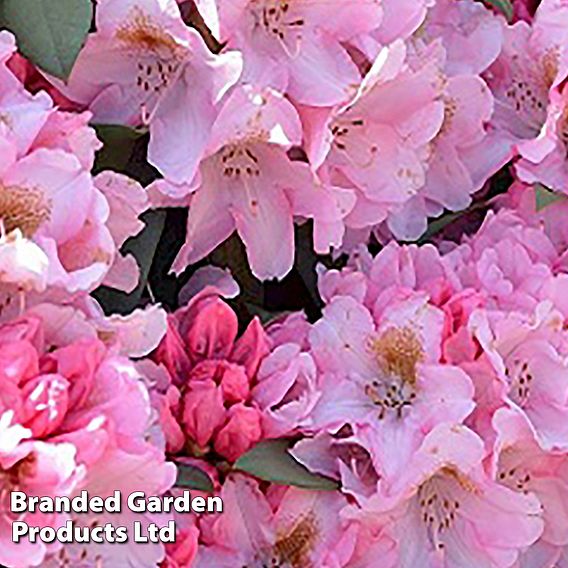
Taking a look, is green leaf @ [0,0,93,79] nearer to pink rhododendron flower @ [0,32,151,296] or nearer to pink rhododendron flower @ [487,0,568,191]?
pink rhododendron flower @ [0,32,151,296]

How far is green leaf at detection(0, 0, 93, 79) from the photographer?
896mm

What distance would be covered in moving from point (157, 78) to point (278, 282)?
0.17 meters

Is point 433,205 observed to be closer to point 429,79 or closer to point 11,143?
point 429,79

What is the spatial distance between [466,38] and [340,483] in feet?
1.11

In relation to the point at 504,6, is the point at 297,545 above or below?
below

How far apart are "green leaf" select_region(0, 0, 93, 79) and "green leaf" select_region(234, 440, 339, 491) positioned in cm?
24

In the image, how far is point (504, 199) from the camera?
1.11 m

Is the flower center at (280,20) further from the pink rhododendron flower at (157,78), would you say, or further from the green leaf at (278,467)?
the green leaf at (278,467)

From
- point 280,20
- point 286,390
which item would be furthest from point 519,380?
point 280,20

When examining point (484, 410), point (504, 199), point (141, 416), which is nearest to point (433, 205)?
point (504, 199)

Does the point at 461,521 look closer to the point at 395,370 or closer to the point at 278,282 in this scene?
the point at 395,370

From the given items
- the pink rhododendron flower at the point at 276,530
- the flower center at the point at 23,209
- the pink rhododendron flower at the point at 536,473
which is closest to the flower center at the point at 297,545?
the pink rhododendron flower at the point at 276,530

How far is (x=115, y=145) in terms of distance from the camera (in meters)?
0.95

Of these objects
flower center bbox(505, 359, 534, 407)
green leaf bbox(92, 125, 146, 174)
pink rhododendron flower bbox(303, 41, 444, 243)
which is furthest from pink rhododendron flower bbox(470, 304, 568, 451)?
green leaf bbox(92, 125, 146, 174)
